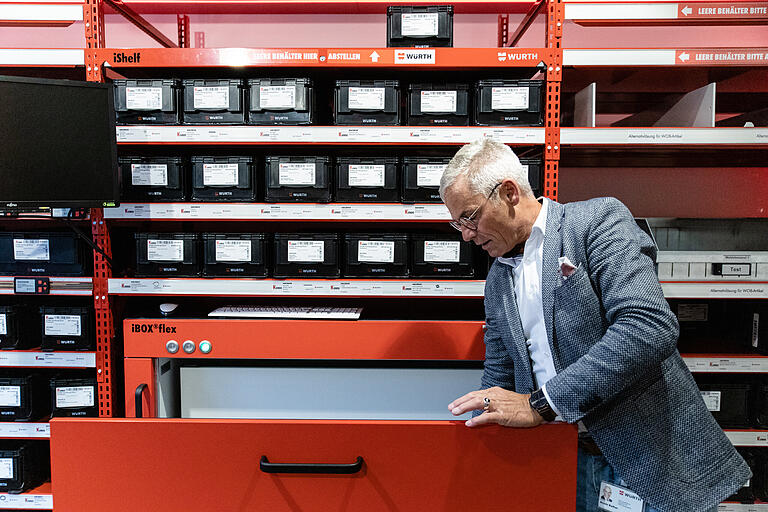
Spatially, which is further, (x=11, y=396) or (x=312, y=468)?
(x=11, y=396)

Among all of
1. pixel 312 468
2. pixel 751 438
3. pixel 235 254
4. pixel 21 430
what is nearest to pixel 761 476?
pixel 751 438

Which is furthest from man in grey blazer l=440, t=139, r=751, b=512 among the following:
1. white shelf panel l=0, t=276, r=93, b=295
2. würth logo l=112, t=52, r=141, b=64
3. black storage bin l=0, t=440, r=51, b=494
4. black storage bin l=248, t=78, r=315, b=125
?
black storage bin l=0, t=440, r=51, b=494

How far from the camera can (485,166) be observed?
1.20 metres

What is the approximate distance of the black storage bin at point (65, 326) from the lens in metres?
1.94

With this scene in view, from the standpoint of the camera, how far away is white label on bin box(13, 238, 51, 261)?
1925 mm

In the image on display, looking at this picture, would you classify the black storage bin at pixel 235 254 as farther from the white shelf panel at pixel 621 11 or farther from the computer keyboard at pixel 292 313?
the white shelf panel at pixel 621 11

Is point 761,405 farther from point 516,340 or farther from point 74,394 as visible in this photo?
point 74,394

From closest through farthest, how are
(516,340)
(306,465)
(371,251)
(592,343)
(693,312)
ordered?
(306,465) → (592,343) → (516,340) → (371,251) → (693,312)

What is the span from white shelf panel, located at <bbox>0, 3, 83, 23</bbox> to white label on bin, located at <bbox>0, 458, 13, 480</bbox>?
1.87 m

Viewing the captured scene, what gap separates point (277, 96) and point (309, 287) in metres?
0.79

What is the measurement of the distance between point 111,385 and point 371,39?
2189mm

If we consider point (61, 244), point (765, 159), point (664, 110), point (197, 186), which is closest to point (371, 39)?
point (197, 186)

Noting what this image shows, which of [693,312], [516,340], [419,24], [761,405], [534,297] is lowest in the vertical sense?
[761,405]

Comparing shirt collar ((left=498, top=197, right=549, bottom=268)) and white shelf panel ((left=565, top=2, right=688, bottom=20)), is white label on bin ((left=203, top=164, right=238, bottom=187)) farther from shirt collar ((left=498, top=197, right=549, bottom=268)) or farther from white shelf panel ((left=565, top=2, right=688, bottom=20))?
white shelf panel ((left=565, top=2, right=688, bottom=20))
